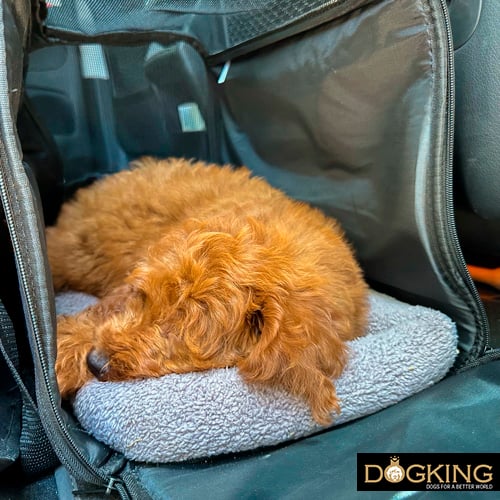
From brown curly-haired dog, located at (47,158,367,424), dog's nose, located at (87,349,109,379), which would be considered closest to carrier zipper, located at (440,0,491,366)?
brown curly-haired dog, located at (47,158,367,424)

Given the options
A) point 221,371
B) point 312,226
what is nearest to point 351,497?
point 221,371

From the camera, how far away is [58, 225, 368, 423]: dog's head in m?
1.62

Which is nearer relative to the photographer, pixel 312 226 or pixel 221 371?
pixel 221 371

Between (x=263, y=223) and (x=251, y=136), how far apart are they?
2.89 ft

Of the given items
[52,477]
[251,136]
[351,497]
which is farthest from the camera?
[251,136]

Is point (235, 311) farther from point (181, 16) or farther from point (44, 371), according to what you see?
point (181, 16)

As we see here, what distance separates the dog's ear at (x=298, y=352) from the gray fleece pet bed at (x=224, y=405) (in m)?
0.04

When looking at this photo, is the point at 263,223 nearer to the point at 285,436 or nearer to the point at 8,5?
the point at 285,436

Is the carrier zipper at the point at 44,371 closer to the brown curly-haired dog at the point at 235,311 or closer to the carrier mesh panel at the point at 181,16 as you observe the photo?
the brown curly-haired dog at the point at 235,311

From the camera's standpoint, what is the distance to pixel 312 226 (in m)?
2.00

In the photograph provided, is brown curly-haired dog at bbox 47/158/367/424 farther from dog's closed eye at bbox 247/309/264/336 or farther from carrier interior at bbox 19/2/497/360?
carrier interior at bbox 19/2/497/360

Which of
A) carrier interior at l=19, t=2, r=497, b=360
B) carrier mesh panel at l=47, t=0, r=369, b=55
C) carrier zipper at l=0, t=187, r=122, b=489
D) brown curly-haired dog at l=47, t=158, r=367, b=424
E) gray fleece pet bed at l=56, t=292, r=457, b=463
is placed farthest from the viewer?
carrier mesh panel at l=47, t=0, r=369, b=55

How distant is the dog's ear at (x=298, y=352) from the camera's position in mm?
1596

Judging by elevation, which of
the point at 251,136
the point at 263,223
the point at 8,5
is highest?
the point at 8,5
